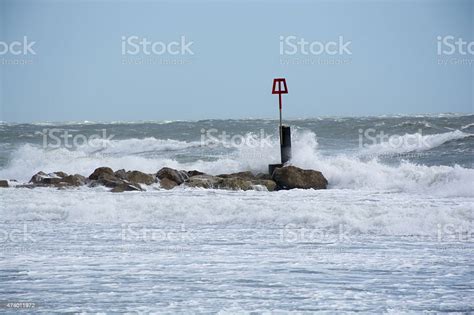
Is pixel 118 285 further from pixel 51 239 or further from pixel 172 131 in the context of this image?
pixel 172 131

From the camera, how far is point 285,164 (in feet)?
47.6

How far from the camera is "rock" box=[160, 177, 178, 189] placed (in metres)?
12.9

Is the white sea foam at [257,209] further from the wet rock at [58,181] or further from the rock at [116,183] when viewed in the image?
the wet rock at [58,181]

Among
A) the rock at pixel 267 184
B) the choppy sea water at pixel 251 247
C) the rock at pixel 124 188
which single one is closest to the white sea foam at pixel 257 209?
the choppy sea water at pixel 251 247

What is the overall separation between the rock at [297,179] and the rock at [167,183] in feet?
7.22

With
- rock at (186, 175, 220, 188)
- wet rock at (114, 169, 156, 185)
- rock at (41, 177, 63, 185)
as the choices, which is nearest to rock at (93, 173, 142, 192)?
wet rock at (114, 169, 156, 185)

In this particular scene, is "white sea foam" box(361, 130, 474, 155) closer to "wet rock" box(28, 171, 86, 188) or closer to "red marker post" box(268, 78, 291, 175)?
"red marker post" box(268, 78, 291, 175)

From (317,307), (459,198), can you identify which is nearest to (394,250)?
(317,307)

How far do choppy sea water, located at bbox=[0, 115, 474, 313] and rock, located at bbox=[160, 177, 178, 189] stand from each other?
0.23 m

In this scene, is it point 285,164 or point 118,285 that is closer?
point 118,285

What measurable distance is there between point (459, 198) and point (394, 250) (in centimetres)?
435

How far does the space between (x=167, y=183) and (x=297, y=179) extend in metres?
2.83

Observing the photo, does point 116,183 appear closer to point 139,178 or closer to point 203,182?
point 139,178

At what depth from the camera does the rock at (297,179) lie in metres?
12.7
